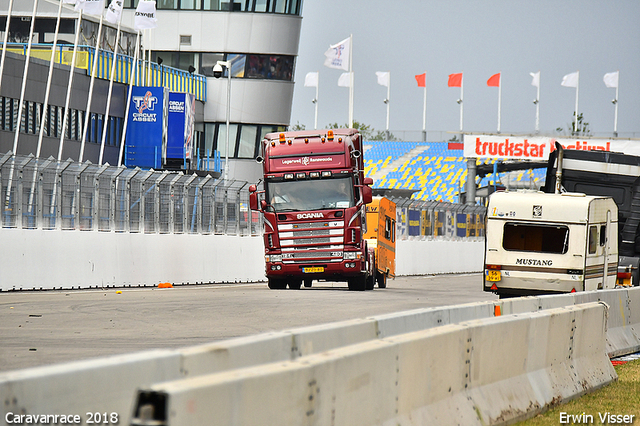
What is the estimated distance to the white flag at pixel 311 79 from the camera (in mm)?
75750

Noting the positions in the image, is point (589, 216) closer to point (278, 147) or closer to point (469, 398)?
point (278, 147)

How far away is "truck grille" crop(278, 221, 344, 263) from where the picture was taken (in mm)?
25047

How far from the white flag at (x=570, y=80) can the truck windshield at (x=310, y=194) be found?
6878cm

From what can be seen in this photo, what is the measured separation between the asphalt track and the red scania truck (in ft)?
4.56

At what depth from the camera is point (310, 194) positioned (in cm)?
2486

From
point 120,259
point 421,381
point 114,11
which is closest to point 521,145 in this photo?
point 114,11

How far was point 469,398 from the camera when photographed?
7.45 metres

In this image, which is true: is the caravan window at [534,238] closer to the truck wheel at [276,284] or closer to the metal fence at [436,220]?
the truck wheel at [276,284]

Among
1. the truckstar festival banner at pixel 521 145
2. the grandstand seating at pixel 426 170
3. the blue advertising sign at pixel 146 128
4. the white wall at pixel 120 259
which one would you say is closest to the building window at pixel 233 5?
the blue advertising sign at pixel 146 128

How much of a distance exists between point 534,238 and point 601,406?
46.5 feet

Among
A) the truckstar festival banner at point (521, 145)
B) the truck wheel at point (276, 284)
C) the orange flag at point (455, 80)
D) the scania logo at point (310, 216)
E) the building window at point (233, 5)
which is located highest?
the orange flag at point (455, 80)

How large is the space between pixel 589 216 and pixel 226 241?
12.6 metres

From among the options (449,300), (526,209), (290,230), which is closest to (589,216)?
(526,209)

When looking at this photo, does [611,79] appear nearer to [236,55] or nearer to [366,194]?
[236,55]
